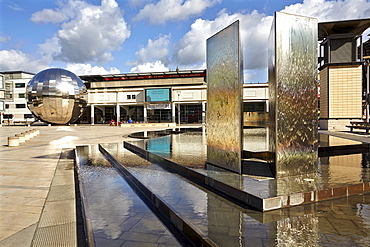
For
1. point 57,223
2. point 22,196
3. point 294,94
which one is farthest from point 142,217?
point 294,94

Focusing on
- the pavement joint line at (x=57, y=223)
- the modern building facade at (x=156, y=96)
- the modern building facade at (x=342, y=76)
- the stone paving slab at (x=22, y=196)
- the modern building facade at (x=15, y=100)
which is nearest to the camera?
the pavement joint line at (x=57, y=223)

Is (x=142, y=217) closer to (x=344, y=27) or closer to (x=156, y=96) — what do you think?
(x=344, y=27)

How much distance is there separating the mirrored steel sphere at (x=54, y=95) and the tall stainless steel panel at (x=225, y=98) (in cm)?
3449

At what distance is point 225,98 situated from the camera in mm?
5586

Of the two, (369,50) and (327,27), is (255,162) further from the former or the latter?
(369,50)

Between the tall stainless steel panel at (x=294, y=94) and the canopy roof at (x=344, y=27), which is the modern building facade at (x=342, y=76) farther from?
the tall stainless steel panel at (x=294, y=94)

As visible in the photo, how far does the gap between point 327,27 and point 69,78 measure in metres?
32.6

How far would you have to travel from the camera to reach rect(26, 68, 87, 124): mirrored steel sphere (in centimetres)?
3512

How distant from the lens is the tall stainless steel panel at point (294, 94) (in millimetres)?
4875

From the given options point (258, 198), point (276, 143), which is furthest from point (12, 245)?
point (276, 143)

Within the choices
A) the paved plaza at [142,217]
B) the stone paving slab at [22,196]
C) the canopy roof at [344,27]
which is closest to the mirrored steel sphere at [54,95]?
the stone paving slab at [22,196]

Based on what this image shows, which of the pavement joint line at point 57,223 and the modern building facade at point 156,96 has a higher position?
the modern building facade at point 156,96

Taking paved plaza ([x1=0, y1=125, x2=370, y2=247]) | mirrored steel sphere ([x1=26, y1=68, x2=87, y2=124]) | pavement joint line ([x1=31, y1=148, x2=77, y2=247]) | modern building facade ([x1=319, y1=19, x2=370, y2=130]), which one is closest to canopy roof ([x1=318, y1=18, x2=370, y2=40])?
modern building facade ([x1=319, y1=19, x2=370, y2=130])

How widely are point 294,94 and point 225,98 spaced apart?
4.53ft
